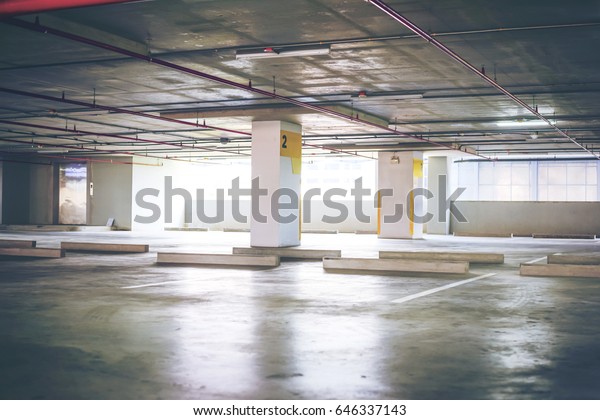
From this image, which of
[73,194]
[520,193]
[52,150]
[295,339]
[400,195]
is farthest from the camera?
[73,194]

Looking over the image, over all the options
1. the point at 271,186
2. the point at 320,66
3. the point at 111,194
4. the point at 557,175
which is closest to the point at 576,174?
the point at 557,175

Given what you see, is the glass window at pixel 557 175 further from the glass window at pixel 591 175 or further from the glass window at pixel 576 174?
the glass window at pixel 591 175

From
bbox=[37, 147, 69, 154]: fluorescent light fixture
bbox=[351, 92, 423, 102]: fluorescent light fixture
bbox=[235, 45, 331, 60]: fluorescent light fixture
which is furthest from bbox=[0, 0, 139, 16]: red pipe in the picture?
bbox=[37, 147, 69, 154]: fluorescent light fixture

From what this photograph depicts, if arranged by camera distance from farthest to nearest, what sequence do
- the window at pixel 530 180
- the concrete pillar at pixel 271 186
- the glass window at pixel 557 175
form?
1. the glass window at pixel 557 175
2. the window at pixel 530 180
3. the concrete pillar at pixel 271 186

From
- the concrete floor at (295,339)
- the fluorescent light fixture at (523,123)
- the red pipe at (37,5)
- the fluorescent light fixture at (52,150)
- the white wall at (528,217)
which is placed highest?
the fluorescent light fixture at (52,150)

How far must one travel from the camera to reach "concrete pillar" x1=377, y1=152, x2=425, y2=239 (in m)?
28.8

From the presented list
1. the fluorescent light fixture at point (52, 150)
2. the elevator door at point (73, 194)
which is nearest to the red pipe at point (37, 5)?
the fluorescent light fixture at point (52, 150)

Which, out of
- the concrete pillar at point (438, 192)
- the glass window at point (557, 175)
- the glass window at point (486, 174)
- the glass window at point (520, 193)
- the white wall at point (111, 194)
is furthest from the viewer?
the glass window at point (486, 174)

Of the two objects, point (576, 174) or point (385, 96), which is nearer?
point (385, 96)

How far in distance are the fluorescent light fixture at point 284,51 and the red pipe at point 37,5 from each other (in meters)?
5.73

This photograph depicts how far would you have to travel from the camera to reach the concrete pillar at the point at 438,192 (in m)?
33.6

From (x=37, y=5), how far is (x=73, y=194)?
3389 cm

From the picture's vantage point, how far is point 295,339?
672 cm

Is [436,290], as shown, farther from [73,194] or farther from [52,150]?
[73,194]
